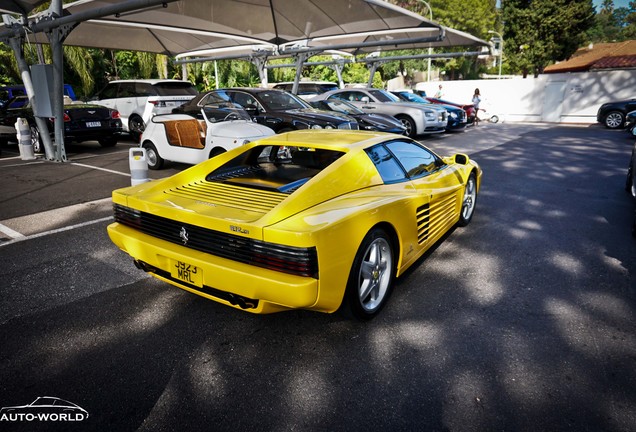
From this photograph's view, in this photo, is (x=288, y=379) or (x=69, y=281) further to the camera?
(x=69, y=281)

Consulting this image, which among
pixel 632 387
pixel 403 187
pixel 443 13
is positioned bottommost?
pixel 632 387

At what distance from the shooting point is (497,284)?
3.66 m

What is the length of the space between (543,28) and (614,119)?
1702 centimetres

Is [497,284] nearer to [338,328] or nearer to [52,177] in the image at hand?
[338,328]

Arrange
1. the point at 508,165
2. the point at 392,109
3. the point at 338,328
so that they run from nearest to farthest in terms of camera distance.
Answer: the point at 338,328 < the point at 508,165 < the point at 392,109

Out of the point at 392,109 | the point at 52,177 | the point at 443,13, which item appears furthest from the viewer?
the point at 443,13

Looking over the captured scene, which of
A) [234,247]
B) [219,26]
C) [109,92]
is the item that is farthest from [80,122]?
[234,247]

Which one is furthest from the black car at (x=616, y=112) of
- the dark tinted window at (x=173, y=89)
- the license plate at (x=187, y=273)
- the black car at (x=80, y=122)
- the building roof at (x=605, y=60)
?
the license plate at (x=187, y=273)

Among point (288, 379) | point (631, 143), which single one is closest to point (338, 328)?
point (288, 379)

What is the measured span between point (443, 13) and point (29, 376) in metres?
58.4

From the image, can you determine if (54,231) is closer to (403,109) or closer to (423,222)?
(423,222)

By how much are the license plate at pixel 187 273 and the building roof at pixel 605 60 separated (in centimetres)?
3727

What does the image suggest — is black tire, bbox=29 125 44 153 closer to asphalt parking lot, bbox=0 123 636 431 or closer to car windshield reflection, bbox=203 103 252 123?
car windshield reflection, bbox=203 103 252 123

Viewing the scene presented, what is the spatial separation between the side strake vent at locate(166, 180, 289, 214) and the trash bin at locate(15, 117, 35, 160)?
899 centimetres
